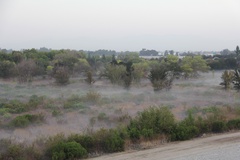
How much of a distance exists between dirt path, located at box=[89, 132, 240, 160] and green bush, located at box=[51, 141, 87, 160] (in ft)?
2.32

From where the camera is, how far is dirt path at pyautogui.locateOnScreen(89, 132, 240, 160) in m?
11.5

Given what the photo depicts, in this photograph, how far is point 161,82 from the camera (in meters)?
34.6

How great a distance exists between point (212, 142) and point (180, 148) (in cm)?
194

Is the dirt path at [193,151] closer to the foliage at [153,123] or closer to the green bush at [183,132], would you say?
the green bush at [183,132]

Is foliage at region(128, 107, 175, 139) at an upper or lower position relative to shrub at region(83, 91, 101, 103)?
upper

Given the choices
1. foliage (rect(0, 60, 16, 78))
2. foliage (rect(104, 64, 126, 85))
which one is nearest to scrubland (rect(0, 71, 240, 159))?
foliage (rect(104, 64, 126, 85))

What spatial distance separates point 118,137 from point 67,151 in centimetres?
228

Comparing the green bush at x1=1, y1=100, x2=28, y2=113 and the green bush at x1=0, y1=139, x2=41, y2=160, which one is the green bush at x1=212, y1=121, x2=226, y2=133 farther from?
the green bush at x1=1, y1=100, x2=28, y2=113

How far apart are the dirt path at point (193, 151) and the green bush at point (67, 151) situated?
27.8 inches

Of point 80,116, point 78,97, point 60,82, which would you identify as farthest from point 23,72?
point 80,116

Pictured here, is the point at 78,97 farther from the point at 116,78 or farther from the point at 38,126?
the point at 116,78

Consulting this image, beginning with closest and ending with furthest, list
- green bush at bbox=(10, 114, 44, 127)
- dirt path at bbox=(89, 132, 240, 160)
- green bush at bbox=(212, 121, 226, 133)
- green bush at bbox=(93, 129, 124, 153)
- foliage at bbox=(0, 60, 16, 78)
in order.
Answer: dirt path at bbox=(89, 132, 240, 160) → green bush at bbox=(93, 129, 124, 153) → green bush at bbox=(212, 121, 226, 133) → green bush at bbox=(10, 114, 44, 127) → foliage at bbox=(0, 60, 16, 78)

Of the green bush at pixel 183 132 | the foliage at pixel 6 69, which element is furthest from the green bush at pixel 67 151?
the foliage at pixel 6 69

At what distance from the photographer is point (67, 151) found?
12.0 meters
